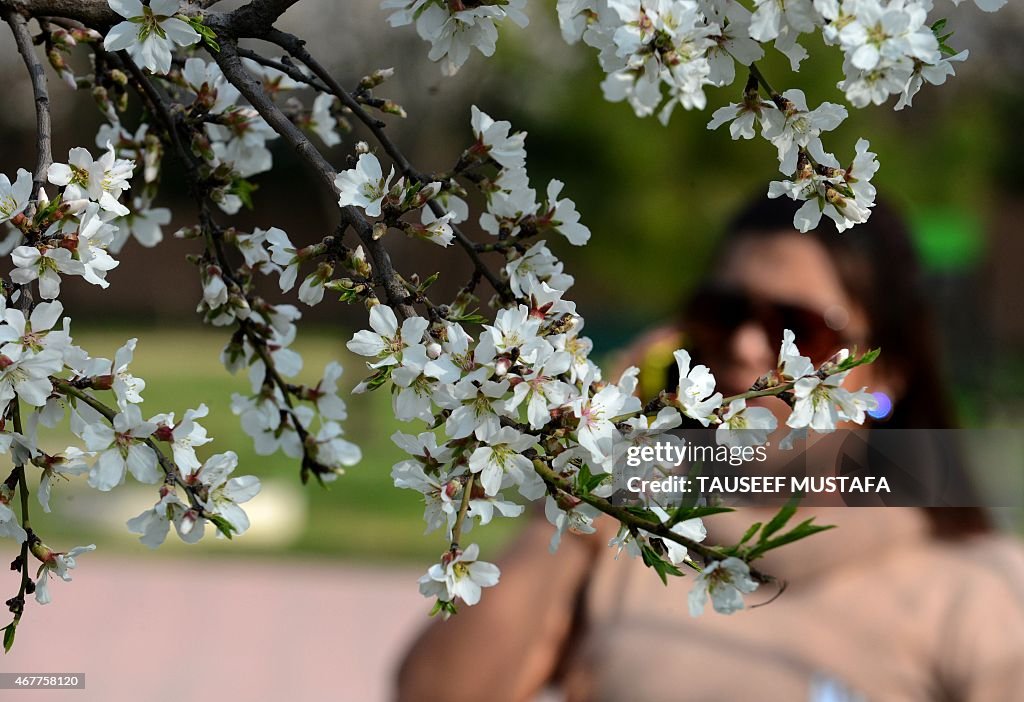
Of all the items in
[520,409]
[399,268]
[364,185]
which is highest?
[399,268]

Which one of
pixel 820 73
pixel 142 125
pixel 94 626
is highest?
pixel 820 73

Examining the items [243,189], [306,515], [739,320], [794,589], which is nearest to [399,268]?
[739,320]

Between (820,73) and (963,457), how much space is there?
814cm

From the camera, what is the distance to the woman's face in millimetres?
2225

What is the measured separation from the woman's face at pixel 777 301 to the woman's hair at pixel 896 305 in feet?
0.08

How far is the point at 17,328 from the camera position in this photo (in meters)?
0.81

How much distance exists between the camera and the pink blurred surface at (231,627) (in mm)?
5191

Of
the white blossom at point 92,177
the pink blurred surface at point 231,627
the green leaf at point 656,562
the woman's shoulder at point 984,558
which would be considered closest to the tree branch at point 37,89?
the white blossom at point 92,177

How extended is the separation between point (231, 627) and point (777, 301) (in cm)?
447

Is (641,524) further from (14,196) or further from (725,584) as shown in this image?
(14,196)

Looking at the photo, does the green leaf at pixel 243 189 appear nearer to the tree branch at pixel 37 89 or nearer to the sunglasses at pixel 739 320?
the tree branch at pixel 37 89

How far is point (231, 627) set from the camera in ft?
19.4

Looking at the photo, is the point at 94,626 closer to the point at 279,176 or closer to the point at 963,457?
the point at 963,457

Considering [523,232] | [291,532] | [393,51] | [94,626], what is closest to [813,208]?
[523,232]
